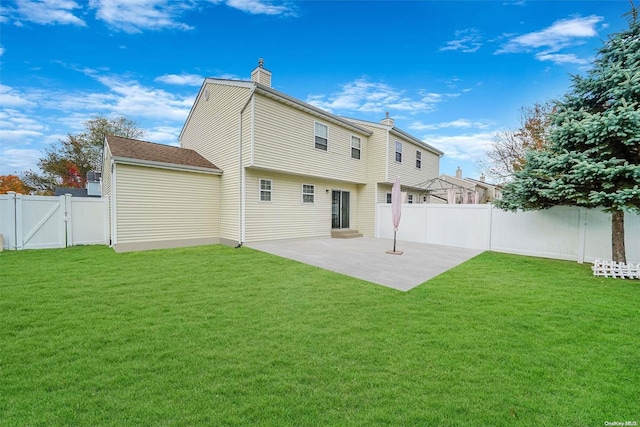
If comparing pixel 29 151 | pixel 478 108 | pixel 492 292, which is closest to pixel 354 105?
pixel 478 108

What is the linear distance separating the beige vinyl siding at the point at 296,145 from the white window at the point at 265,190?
2.44 ft

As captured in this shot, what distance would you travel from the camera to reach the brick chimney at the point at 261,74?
10969 mm

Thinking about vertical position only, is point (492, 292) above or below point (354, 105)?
below

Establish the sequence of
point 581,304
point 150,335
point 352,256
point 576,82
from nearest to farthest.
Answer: point 150,335 → point 581,304 → point 576,82 → point 352,256

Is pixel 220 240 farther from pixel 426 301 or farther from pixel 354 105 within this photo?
pixel 354 105

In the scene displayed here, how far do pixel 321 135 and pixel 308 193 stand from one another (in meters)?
2.70

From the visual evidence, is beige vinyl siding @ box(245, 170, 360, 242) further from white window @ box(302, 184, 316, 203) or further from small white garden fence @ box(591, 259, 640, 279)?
small white garden fence @ box(591, 259, 640, 279)

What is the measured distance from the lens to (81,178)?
26.7 metres

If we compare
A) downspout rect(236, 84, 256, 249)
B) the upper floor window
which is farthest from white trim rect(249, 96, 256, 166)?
the upper floor window

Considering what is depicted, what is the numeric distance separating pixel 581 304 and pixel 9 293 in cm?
987

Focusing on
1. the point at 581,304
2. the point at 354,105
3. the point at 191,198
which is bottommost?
the point at 581,304

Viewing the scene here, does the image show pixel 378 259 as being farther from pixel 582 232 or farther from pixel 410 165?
pixel 410 165

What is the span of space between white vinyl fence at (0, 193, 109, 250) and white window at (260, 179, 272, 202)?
6103 millimetres

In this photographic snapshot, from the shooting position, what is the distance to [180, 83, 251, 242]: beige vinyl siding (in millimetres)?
10609
